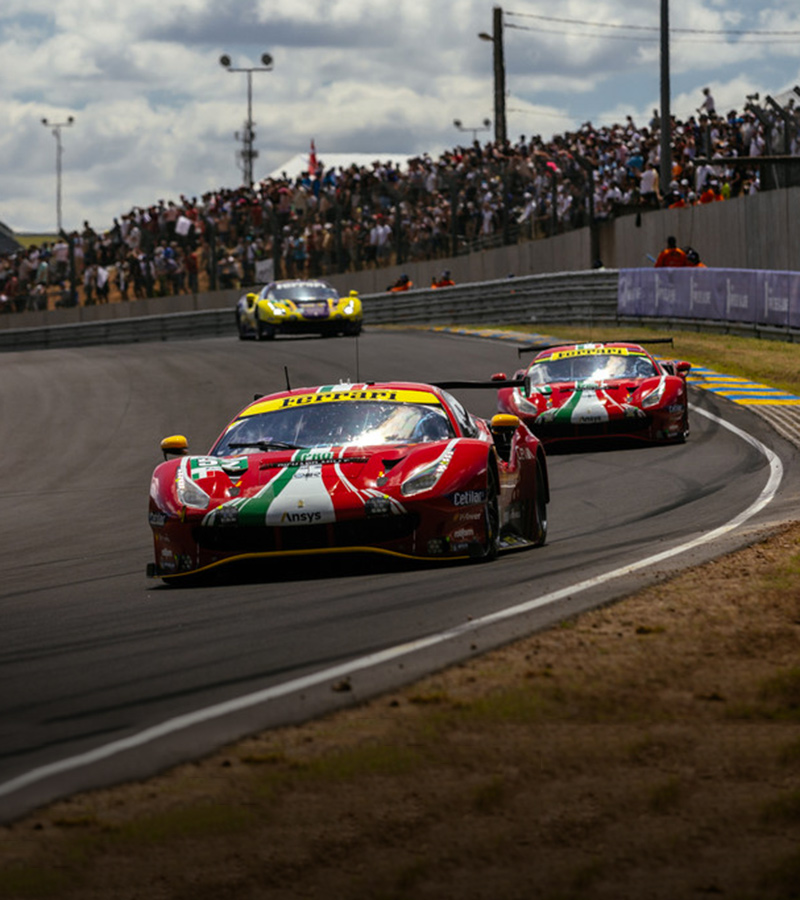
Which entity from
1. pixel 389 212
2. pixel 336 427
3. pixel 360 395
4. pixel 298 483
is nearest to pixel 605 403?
pixel 360 395

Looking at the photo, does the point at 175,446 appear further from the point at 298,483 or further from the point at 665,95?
the point at 665,95

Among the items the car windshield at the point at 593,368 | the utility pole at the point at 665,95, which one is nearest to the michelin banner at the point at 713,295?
the utility pole at the point at 665,95

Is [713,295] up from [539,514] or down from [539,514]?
up

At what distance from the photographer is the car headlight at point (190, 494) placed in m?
8.45

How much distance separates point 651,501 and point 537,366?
5870 mm

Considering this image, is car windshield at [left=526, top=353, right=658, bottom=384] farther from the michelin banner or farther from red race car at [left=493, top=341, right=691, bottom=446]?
the michelin banner

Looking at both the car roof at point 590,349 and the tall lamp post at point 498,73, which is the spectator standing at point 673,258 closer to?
the car roof at point 590,349

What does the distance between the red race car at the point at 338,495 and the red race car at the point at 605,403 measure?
7169 millimetres

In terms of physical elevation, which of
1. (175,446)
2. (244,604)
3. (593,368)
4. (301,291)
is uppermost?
(301,291)

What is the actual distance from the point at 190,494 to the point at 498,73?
46.0 metres

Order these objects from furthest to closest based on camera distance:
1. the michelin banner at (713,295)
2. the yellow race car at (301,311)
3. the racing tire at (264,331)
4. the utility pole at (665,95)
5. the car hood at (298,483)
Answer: the racing tire at (264,331) < the yellow race car at (301,311) < the utility pole at (665,95) < the michelin banner at (713,295) < the car hood at (298,483)

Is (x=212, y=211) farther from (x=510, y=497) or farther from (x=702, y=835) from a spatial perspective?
(x=702, y=835)

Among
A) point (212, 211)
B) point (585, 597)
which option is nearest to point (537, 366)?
point (585, 597)

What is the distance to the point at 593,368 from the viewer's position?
1775cm
